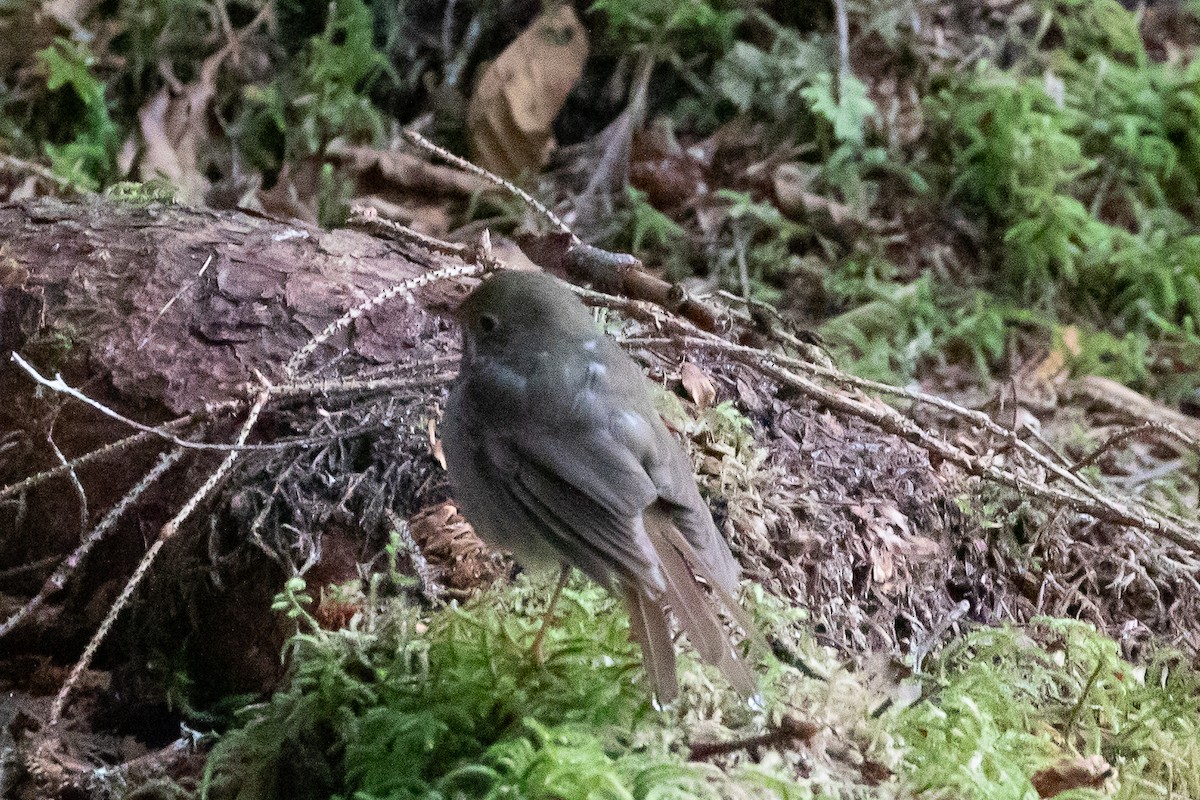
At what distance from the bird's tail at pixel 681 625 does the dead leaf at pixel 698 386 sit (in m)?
1.02

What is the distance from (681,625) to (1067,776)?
959 millimetres

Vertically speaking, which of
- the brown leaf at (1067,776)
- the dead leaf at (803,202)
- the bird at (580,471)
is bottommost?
the brown leaf at (1067,776)

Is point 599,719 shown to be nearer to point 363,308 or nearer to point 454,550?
point 454,550

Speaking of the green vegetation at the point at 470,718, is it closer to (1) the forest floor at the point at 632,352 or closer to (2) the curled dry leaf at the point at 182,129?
(1) the forest floor at the point at 632,352

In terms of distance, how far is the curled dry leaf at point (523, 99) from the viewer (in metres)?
5.37

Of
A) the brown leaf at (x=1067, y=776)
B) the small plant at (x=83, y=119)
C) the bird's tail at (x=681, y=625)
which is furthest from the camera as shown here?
the small plant at (x=83, y=119)

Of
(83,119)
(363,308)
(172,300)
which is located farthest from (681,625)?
(83,119)

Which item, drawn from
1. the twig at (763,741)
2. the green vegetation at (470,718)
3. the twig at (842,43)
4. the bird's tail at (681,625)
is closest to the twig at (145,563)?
the green vegetation at (470,718)

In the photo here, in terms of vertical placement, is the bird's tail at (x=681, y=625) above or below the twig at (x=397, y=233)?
below

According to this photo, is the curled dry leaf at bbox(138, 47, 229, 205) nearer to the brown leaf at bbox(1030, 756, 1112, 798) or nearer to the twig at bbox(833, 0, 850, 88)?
the twig at bbox(833, 0, 850, 88)

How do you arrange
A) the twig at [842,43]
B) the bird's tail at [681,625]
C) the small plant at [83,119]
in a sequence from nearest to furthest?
the bird's tail at [681,625], the small plant at [83,119], the twig at [842,43]

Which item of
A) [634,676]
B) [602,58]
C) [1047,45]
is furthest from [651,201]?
[634,676]

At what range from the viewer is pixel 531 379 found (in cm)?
225

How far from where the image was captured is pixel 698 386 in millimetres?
3189
